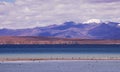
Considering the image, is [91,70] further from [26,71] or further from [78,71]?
[26,71]

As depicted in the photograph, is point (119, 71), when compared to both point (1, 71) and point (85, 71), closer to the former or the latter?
point (85, 71)

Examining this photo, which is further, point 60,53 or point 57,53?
point 57,53

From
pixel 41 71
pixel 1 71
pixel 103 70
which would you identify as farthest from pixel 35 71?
pixel 103 70

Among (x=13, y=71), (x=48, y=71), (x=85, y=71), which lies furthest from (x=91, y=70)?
(x=13, y=71)

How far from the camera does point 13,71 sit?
181ft

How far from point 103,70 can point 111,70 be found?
104cm

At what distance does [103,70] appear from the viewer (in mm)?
55219

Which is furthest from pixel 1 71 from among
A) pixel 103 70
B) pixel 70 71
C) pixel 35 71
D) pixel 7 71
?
pixel 103 70

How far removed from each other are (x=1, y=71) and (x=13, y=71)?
162 centimetres

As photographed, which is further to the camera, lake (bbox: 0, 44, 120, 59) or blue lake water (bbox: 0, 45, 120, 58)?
blue lake water (bbox: 0, 45, 120, 58)

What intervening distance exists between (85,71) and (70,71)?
1.79 metres

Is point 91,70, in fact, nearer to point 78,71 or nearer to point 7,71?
point 78,71

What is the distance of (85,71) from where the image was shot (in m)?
53.6

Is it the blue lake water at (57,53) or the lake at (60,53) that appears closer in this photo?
the lake at (60,53)
